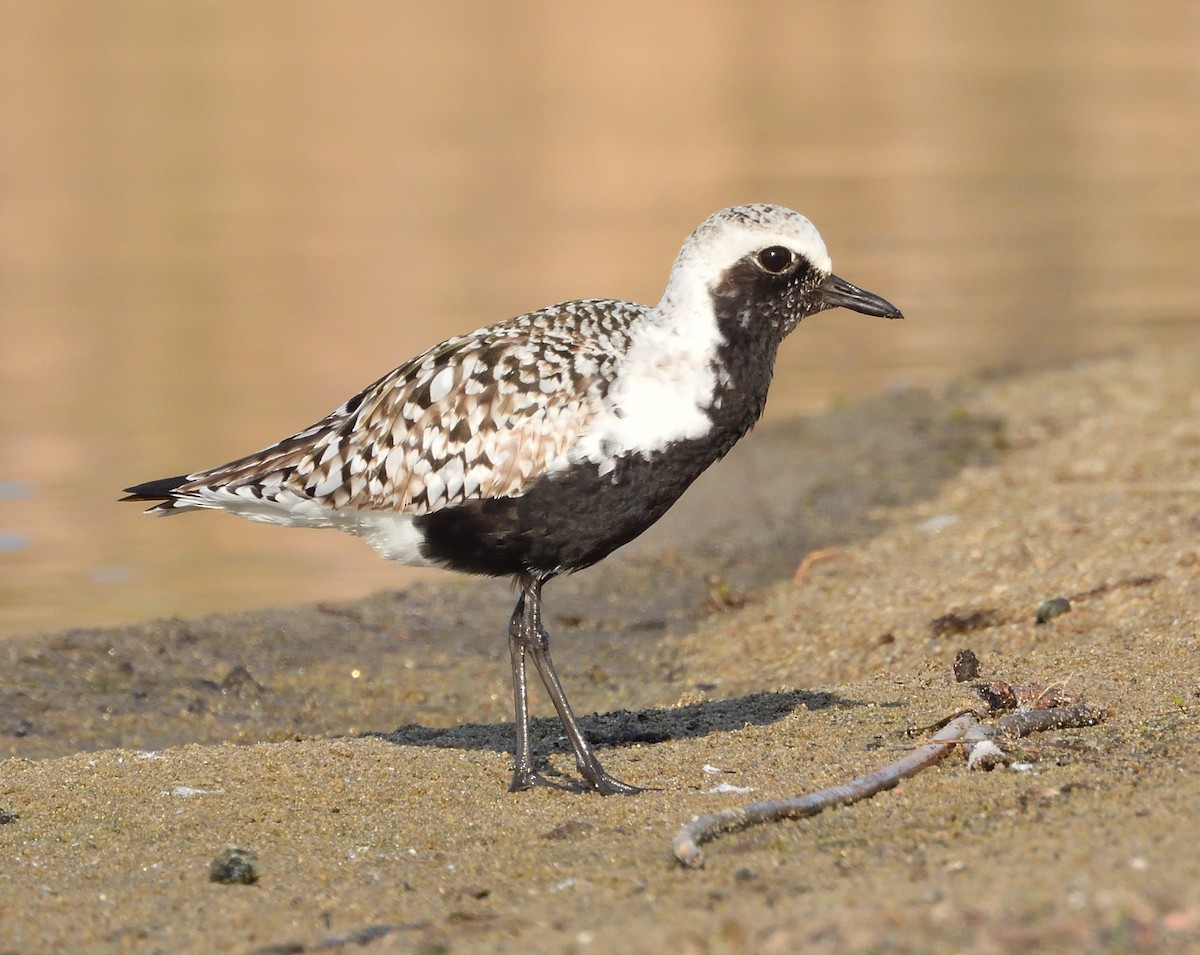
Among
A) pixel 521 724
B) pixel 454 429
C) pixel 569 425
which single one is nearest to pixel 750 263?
pixel 569 425

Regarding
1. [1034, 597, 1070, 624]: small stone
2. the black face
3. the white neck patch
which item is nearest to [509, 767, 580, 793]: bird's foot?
the white neck patch

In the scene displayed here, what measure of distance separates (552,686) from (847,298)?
1904 mm

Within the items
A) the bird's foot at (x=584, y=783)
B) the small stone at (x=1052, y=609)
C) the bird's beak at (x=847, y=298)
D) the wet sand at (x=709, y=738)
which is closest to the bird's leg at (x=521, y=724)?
the bird's foot at (x=584, y=783)

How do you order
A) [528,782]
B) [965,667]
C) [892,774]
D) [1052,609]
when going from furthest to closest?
[1052,609]
[965,667]
[528,782]
[892,774]

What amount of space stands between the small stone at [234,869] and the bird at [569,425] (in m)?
1.45

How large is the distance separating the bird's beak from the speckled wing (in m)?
0.71

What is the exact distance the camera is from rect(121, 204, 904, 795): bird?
245 inches

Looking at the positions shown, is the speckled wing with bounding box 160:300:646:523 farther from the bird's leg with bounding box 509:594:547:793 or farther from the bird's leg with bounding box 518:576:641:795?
the bird's leg with bounding box 509:594:547:793

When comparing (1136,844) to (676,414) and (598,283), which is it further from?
(598,283)

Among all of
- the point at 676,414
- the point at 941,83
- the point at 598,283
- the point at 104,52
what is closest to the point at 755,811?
the point at 676,414

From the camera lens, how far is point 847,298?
21.5 ft

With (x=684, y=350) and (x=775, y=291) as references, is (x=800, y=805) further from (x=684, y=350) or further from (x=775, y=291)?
(x=775, y=291)

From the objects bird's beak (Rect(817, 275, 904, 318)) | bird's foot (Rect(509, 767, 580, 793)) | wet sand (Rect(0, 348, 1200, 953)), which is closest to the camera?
wet sand (Rect(0, 348, 1200, 953))

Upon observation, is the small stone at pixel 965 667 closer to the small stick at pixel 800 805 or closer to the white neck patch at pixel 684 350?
the small stick at pixel 800 805
